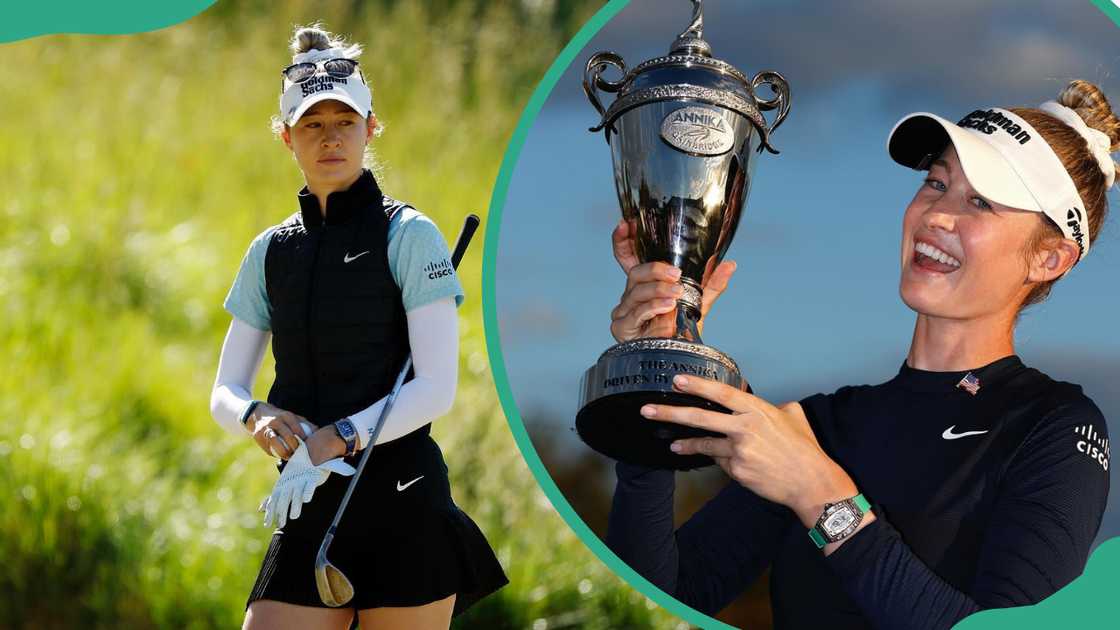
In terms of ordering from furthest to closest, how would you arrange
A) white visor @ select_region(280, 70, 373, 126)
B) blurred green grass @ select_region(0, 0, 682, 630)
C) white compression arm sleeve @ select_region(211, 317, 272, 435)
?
blurred green grass @ select_region(0, 0, 682, 630) → white compression arm sleeve @ select_region(211, 317, 272, 435) → white visor @ select_region(280, 70, 373, 126)

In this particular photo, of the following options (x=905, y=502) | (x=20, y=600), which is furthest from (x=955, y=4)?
(x=20, y=600)

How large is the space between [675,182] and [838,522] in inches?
25.5

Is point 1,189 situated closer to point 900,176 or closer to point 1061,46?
point 900,176

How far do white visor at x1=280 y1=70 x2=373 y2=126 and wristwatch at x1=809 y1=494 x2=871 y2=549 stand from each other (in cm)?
104

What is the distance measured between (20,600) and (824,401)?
7.69 ft

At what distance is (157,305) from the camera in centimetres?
417

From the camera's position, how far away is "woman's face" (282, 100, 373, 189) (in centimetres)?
237

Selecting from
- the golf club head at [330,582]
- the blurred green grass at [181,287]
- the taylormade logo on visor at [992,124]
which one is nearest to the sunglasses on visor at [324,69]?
the golf club head at [330,582]

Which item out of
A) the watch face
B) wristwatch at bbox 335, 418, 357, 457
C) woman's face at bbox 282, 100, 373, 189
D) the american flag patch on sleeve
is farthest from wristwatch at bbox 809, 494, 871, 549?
woman's face at bbox 282, 100, 373, 189

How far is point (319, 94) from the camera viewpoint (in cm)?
235

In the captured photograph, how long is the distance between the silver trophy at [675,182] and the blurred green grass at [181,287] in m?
1.53

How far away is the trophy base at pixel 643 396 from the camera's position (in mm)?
→ 2121

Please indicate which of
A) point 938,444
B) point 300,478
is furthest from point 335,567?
point 938,444

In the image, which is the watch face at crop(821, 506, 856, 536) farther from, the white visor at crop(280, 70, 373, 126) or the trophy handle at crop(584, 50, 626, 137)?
the white visor at crop(280, 70, 373, 126)
